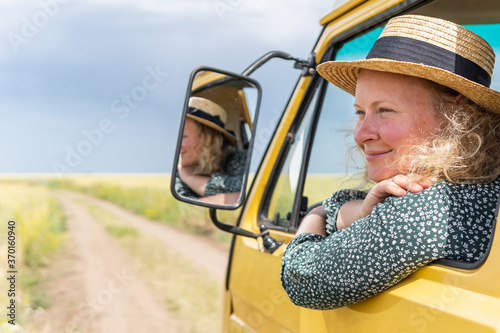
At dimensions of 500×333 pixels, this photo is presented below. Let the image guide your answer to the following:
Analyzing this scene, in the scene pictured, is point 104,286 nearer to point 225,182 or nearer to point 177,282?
point 177,282

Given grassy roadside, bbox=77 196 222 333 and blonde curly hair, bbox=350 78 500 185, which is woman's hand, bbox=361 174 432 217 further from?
grassy roadside, bbox=77 196 222 333

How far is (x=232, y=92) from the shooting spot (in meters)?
2.48

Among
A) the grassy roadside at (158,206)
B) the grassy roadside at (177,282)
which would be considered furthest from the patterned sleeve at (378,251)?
the grassy roadside at (158,206)

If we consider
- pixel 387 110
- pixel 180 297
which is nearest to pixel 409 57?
pixel 387 110

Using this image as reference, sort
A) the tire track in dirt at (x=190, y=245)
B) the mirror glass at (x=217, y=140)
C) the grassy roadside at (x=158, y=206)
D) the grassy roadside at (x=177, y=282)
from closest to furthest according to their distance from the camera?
the mirror glass at (x=217, y=140) → the grassy roadside at (x=177, y=282) → the tire track in dirt at (x=190, y=245) → the grassy roadside at (x=158, y=206)

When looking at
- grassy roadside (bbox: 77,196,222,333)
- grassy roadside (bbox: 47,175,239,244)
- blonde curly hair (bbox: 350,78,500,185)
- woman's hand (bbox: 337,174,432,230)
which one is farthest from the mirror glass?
grassy roadside (bbox: 47,175,239,244)

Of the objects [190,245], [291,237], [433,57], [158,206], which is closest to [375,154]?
[433,57]

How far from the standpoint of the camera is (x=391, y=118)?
1468mm

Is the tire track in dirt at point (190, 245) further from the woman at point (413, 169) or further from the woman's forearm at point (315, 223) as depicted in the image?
the woman at point (413, 169)

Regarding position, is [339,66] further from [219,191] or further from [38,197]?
[38,197]

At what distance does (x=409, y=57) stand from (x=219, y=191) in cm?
122

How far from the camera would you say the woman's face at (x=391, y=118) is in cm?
144

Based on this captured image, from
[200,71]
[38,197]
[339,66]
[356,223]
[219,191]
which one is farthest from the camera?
[38,197]

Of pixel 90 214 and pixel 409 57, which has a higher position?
pixel 409 57
